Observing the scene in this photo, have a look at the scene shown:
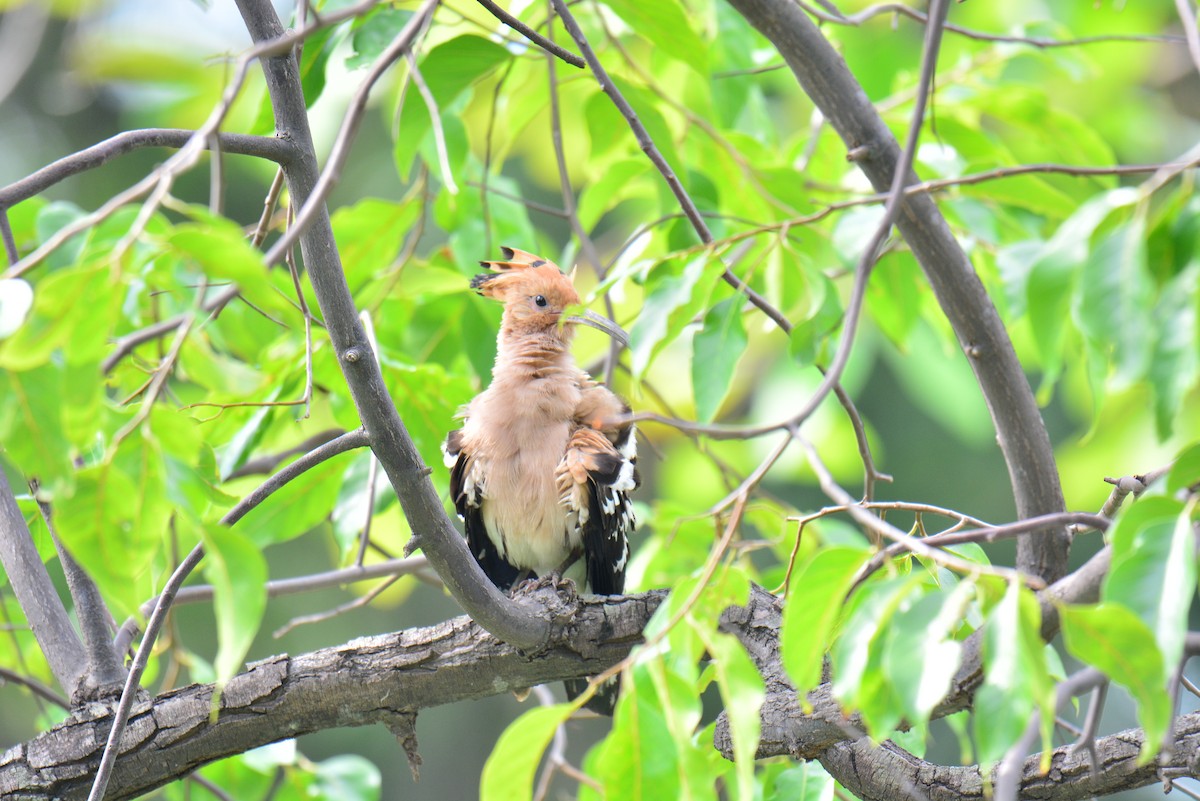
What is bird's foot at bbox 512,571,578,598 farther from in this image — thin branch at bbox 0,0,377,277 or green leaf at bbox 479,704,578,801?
thin branch at bbox 0,0,377,277

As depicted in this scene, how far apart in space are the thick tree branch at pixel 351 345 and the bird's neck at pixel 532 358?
1.16 m

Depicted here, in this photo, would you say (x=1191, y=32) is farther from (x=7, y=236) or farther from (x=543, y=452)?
(x=543, y=452)

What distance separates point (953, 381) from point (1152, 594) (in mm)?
2445

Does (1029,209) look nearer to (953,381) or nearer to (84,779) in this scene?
(953,381)

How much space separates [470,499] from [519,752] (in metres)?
1.91

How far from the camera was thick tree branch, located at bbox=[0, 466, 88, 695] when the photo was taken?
2152 mm

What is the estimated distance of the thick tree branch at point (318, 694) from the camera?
2.10 meters

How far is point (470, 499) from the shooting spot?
2990 mm

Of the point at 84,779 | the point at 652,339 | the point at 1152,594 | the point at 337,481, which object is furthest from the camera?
the point at 337,481

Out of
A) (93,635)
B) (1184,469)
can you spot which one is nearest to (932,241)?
(1184,469)

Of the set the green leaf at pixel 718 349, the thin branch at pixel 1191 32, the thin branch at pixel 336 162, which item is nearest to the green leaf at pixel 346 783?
the green leaf at pixel 718 349

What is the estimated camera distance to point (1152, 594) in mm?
976

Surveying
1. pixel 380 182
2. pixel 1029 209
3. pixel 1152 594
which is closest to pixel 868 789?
pixel 1152 594

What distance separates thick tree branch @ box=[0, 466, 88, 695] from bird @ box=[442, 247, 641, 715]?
3.12 feet
